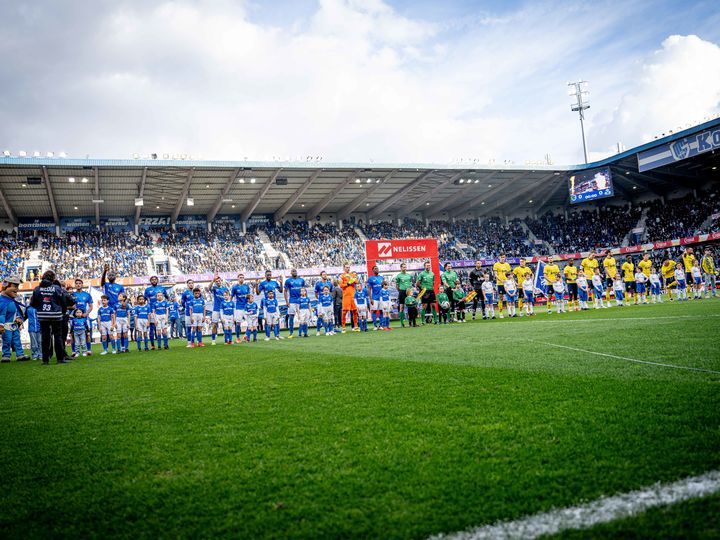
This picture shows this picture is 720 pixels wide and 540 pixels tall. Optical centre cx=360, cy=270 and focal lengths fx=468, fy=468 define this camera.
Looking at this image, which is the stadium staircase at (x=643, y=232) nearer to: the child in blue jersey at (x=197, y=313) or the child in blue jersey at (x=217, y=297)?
the child in blue jersey at (x=217, y=297)

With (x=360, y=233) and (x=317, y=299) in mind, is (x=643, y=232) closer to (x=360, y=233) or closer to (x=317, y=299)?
(x=360, y=233)

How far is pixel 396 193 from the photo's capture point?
136ft

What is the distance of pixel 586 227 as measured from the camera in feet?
151

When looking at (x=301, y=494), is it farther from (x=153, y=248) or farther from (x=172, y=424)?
(x=153, y=248)

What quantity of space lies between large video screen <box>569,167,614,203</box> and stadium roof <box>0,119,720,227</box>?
1.06 m

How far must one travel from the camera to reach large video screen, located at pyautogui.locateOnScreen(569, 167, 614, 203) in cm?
3631

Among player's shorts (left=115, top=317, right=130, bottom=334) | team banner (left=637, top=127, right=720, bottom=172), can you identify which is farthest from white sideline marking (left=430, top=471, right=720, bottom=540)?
team banner (left=637, top=127, right=720, bottom=172)

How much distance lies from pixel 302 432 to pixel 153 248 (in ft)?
121

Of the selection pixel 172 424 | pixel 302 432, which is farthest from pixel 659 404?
pixel 172 424

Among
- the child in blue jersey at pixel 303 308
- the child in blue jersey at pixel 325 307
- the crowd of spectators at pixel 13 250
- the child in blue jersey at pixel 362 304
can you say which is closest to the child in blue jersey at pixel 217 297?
the child in blue jersey at pixel 303 308

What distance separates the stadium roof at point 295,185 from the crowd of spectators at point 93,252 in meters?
2.00

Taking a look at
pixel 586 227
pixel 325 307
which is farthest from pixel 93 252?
pixel 586 227

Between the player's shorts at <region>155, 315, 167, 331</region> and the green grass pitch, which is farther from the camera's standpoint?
the player's shorts at <region>155, 315, 167, 331</region>

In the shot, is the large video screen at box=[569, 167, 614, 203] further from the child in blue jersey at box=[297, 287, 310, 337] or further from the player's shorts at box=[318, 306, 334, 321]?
the child in blue jersey at box=[297, 287, 310, 337]
